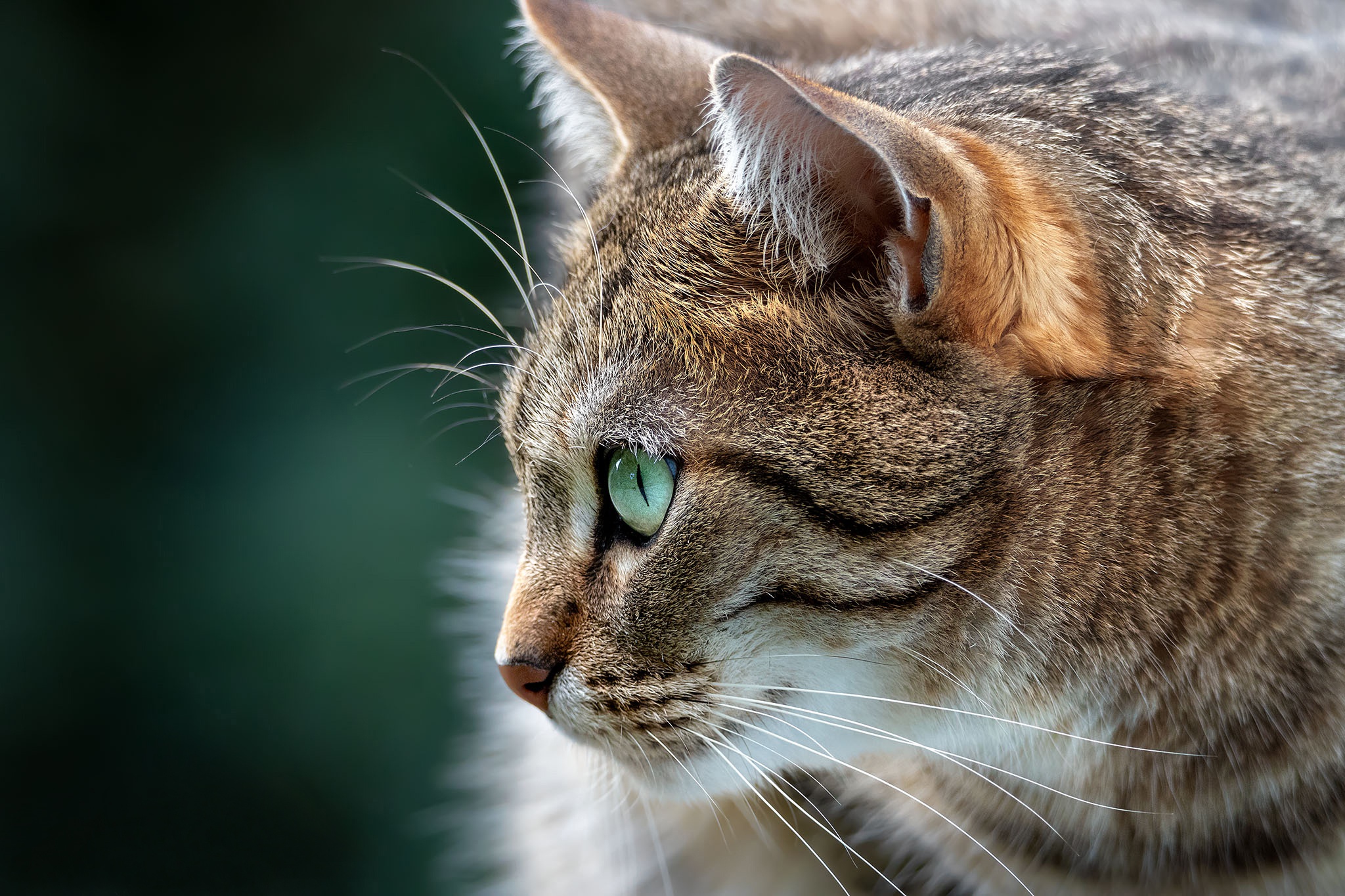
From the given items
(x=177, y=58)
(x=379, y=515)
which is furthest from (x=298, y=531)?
(x=177, y=58)

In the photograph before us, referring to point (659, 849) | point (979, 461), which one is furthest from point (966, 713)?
point (659, 849)

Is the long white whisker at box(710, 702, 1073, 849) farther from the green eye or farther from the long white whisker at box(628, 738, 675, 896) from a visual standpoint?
the long white whisker at box(628, 738, 675, 896)

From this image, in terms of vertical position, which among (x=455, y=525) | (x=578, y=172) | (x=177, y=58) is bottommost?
(x=455, y=525)

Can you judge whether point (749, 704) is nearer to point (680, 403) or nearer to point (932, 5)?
point (680, 403)

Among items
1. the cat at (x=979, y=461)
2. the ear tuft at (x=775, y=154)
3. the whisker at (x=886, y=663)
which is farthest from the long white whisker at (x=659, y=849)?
the ear tuft at (x=775, y=154)

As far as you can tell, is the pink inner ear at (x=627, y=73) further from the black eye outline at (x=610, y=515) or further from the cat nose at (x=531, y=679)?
the cat nose at (x=531, y=679)

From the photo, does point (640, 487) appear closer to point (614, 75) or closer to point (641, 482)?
point (641, 482)
